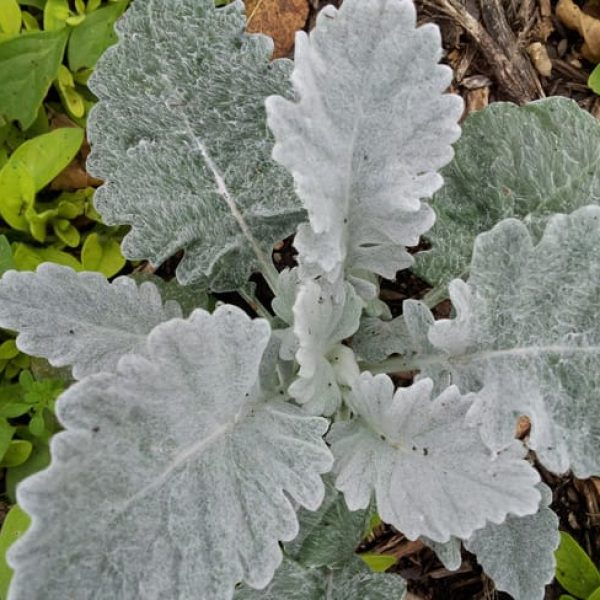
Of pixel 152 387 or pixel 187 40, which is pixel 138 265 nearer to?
pixel 187 40

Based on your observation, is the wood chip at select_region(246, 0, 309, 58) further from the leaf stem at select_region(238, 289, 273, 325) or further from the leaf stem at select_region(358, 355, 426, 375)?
the leaf stem at select_region(358, 355, 426, 375)

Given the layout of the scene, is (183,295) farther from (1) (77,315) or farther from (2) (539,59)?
(2) (539,59)

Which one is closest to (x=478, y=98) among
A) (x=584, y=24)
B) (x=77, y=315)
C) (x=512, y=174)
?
(x=584, y=24)

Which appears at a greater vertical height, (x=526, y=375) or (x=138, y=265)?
(x=526, y=375)

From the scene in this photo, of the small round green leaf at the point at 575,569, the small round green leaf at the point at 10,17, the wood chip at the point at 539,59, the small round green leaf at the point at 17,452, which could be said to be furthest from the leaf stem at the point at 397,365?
the small round green leaf at the point at 10,17

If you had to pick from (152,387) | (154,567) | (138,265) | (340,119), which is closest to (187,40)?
(340,119)

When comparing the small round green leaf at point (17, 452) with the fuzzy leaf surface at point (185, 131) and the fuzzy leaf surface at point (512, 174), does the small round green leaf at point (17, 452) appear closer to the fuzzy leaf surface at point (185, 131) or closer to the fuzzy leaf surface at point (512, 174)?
the fuzzy leaf surface at point (185, 131)
